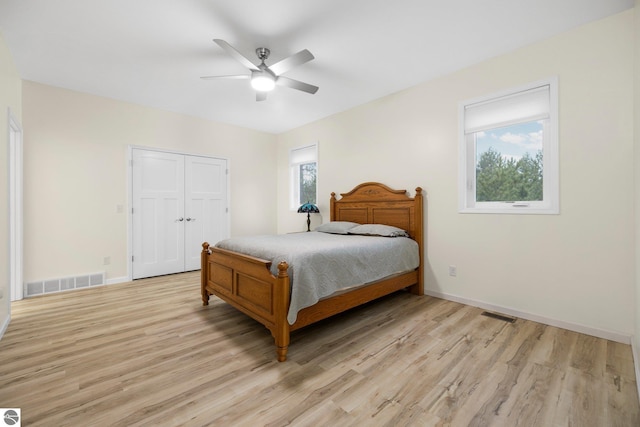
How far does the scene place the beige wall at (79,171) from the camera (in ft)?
11.3

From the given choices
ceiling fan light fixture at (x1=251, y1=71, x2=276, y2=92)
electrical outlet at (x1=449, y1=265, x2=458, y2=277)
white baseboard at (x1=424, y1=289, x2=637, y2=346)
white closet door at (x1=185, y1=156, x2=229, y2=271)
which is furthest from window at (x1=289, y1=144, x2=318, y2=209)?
white baseboard at (x1=424, y1=289, x2=637, y2=346)

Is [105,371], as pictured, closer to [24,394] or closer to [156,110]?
[24,394]

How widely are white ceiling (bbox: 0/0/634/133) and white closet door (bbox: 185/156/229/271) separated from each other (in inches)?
56.6

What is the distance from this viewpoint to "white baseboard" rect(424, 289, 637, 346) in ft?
7.43

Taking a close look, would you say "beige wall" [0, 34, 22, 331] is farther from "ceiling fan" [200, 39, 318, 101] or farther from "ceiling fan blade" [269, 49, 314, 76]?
"ceiling fan blade" [269, 49, 314, 76]

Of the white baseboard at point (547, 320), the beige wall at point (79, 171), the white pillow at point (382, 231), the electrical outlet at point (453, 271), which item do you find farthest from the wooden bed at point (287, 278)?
the beige wall at point (79, 171)

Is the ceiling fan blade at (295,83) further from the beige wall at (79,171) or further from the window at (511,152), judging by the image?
the beige wall at (79,171)

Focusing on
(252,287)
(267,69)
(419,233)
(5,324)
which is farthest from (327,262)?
(5,324)

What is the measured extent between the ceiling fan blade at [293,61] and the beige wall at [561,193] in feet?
5.71

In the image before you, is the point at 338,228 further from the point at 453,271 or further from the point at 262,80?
the point at 262,80

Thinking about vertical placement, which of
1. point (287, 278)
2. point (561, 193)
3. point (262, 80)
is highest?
point (262, 80)

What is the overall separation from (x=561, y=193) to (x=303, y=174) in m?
3.94

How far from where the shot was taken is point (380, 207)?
389 cm
